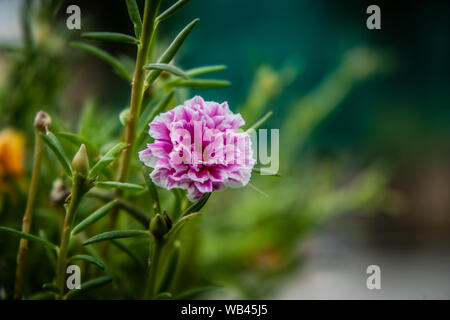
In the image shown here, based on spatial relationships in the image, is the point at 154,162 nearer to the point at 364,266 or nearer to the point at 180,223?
the point at 180,223

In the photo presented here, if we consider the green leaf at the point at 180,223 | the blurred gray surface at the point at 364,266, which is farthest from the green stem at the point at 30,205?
the blurred gray surface at the point at 364,266

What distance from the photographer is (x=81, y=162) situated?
225mm

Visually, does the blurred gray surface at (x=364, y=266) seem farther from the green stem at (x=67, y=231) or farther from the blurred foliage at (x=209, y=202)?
the green stem at (x=67, y=231)

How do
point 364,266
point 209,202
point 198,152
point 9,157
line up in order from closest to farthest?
point 198,152, point 9,157, point 209,202, point 364,266

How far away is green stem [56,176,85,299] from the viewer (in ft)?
0.77

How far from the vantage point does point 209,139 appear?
223 mm

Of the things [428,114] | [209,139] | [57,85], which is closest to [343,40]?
[428,114]

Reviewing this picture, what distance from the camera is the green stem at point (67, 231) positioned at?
0.23 meters

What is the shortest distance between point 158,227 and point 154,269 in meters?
0.05

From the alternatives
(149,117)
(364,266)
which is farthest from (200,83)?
(364,266)

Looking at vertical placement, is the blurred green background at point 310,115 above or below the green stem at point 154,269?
above

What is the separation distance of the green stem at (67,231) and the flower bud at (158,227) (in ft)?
0.14

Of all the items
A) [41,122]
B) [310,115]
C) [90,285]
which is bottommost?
[90,285]
